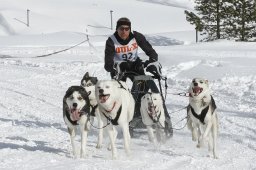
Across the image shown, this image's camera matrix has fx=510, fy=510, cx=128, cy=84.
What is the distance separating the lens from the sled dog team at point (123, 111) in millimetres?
5949

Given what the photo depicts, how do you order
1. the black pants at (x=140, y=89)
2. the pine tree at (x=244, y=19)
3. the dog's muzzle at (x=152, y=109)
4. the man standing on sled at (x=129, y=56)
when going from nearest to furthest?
1. the dog's muzzle at (x=152, y=109)
2. the man standing on sled at (x=129, y=56)
3. the black pants at (x=140, y=89)
4. the pine tree at (x=244, y=19)

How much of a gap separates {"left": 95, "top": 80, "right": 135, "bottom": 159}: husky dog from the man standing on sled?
2.95 feet

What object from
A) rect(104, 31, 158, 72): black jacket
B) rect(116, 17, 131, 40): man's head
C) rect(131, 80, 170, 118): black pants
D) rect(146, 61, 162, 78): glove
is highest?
rect(116, 17, 131, 40): man's head

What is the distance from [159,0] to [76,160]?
69.1 metres

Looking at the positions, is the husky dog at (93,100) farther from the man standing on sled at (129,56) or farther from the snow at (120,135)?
the man standing on sled at (129,56)

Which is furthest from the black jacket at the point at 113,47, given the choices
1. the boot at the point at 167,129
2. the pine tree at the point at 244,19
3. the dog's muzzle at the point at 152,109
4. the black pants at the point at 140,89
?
the pine tree at the point at 244,19

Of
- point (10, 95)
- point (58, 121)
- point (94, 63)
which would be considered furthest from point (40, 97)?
point (94, 63)

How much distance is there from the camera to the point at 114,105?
601 centimetres

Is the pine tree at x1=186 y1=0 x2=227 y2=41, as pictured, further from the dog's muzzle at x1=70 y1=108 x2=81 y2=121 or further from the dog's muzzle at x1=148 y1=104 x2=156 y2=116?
the dog's muzzle at x1=70 y1=108 x2=81 y2=121

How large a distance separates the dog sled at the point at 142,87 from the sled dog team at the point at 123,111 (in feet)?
0.83

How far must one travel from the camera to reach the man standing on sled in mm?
7094

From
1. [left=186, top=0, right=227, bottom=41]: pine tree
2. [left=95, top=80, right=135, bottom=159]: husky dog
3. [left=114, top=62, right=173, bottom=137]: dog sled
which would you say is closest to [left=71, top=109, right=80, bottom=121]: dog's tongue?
[left=95, top=80, right=135, bottom=159]: husky dog

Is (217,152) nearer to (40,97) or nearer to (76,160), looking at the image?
(76,160)

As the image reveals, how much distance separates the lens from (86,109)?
610 centimetres
